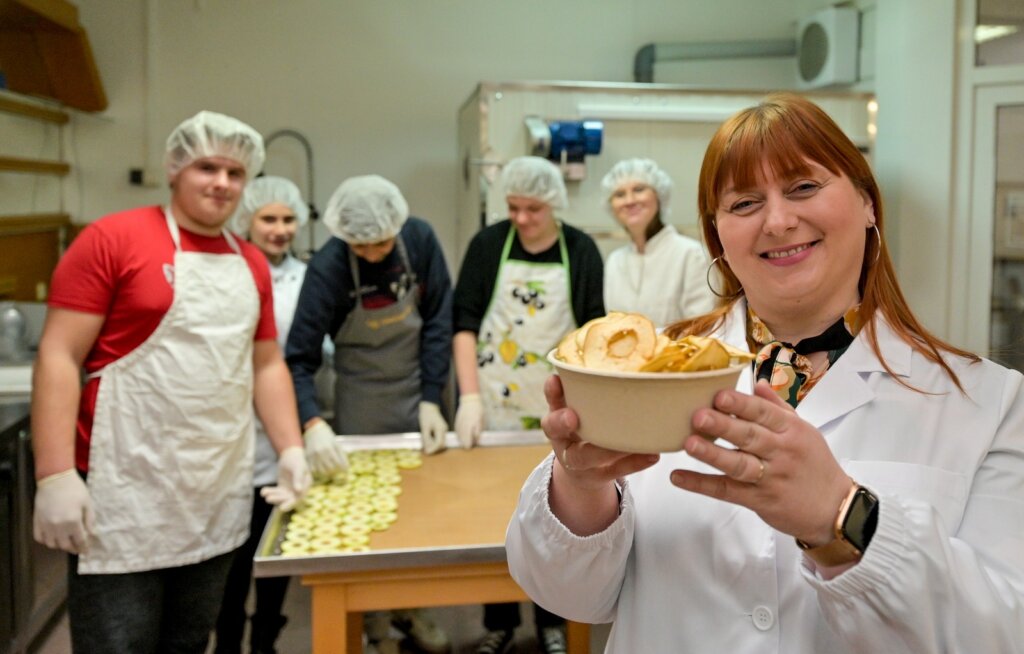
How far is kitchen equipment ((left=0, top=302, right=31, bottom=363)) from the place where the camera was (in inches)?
127

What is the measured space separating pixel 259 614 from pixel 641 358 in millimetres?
2348

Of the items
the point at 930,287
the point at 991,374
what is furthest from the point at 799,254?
the point at 930,287

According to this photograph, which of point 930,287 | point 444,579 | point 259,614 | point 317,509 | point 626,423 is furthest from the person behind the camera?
point 930,287

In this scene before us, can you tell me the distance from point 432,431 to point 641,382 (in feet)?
5.92

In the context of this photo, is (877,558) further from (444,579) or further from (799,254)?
(444,579)

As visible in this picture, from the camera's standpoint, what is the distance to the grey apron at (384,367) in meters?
2.67

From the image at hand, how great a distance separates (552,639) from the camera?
9.32 ft

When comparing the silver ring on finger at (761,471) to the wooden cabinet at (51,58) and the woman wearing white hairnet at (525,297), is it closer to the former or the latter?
the woman wearing white hairnet at (525,297)

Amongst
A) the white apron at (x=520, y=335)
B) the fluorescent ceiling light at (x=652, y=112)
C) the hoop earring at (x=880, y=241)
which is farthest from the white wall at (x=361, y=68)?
the hoop earring at (x=880, y=241)

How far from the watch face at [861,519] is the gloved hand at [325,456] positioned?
1.67m

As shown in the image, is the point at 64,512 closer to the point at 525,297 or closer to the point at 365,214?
the point at 365,214

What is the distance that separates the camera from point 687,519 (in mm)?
1031

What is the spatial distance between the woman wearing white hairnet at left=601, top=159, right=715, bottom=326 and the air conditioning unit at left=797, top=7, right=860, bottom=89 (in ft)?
5.82

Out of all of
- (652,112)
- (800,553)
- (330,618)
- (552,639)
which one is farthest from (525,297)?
(800,553)
